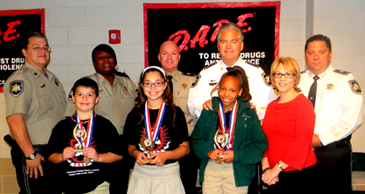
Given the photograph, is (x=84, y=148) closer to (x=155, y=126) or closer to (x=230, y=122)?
(x=155, y=126)

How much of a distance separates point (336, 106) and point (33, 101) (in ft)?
9.96

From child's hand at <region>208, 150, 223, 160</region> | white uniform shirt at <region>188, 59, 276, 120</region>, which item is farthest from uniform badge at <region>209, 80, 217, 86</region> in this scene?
child's hand at <region>208, 150, 223, 160</region>

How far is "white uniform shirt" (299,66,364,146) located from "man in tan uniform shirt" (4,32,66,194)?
106 inches

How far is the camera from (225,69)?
2889 mm

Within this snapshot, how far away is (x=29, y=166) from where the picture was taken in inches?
106

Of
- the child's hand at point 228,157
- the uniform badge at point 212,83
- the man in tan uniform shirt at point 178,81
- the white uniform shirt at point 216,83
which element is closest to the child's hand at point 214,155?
the child's hand at point 228,157

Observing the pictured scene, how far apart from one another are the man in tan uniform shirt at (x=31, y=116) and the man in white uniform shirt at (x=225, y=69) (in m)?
1.54

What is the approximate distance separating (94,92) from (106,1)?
6.88 ft

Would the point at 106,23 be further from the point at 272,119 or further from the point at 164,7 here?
the point at 272,119

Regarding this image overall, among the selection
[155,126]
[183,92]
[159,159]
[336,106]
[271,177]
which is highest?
[183,92]

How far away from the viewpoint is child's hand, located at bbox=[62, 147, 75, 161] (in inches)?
85.3

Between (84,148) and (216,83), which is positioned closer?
(84,148)

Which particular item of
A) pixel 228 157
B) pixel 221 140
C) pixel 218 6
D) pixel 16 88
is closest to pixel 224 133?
pixel 221 140

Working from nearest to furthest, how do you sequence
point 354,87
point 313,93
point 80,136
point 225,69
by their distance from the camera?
point 80,136
point 354,87
point 313,93
point 225,69
